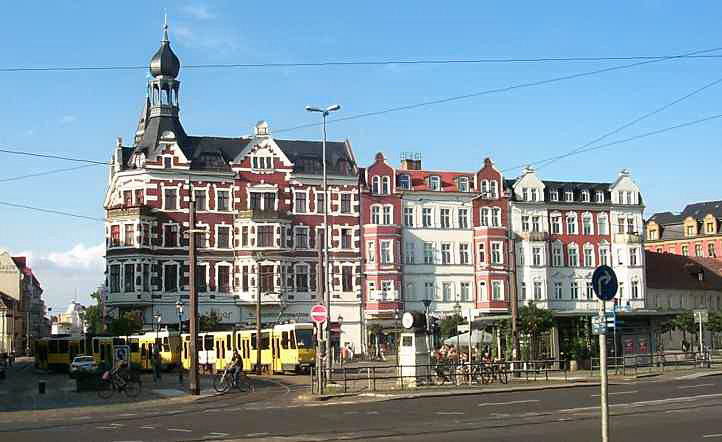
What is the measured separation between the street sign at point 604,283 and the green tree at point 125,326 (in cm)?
6063

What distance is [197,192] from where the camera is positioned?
3022 inches

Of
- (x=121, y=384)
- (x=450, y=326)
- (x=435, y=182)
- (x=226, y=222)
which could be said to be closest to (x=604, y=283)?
(x=121, y=384)

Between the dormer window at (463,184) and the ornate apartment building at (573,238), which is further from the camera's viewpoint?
the ornate apartment building at (573,238)

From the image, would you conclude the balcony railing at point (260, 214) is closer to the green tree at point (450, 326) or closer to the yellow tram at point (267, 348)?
the yellow tram at point (267, 348)

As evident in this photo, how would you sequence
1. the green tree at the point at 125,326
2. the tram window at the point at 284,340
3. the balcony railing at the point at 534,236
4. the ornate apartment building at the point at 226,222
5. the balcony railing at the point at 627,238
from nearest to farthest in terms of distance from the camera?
the tram window at the point at 284,340 → the green tree at the point at 125,326 → the ornate apartment building at the point at 226,222 → the balcony railing at the point at 534,236 → the balcony railing at the point at 627,238

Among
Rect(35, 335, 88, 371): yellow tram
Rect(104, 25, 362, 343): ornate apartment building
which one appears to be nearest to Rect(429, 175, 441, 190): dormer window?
Rect(104, 25, 362, 343): ornate apartment building

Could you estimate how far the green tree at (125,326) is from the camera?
233 feet

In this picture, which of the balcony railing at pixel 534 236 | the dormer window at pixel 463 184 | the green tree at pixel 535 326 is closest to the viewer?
the green tree at pixel 535 326

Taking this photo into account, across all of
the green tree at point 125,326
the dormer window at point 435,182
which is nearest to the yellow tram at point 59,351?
the green tree at point 125,326

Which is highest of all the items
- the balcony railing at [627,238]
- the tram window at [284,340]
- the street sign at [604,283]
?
the balcony railing at [627,238]

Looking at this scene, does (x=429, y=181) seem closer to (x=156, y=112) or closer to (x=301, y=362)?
A: (x=156, y=112)

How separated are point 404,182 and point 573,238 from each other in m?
16.7

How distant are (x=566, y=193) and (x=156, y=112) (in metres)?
36.2

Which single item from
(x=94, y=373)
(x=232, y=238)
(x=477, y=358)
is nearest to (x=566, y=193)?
(x=232, y=238)
